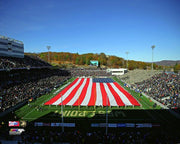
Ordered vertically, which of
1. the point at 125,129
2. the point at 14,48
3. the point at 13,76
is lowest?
the point at 125,129

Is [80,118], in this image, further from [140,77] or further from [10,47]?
[140,77]

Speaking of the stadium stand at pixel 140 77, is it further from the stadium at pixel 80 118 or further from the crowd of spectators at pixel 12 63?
the crowd of spectators at pixel 12 63

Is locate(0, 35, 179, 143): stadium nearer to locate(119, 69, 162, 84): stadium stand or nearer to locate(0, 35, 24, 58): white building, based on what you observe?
locate(0, 35, 24, 58): white building

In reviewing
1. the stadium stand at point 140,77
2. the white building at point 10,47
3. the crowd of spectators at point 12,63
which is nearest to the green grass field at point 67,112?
the crowd of spectators at point 12,63

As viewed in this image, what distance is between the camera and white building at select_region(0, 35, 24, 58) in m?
31.4

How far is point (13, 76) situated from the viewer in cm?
3048

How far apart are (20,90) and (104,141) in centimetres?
2073

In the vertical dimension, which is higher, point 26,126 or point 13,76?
point 13,76

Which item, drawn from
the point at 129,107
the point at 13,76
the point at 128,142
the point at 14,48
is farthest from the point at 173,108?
the point at 14,48

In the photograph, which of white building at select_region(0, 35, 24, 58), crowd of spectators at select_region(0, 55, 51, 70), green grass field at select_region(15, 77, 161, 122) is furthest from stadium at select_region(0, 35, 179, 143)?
white building at select_region(0, 35, 24, 58)

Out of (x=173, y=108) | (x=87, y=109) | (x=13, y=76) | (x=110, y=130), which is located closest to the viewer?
(x=110, y=130)

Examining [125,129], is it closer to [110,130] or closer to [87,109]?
[110,130]

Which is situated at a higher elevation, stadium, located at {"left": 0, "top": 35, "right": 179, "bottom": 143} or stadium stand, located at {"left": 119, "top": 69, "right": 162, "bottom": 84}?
stadium stand, located at {"left": 119, "top": 69, "right": 162, "bottom": 84}

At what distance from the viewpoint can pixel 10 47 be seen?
34.5m
